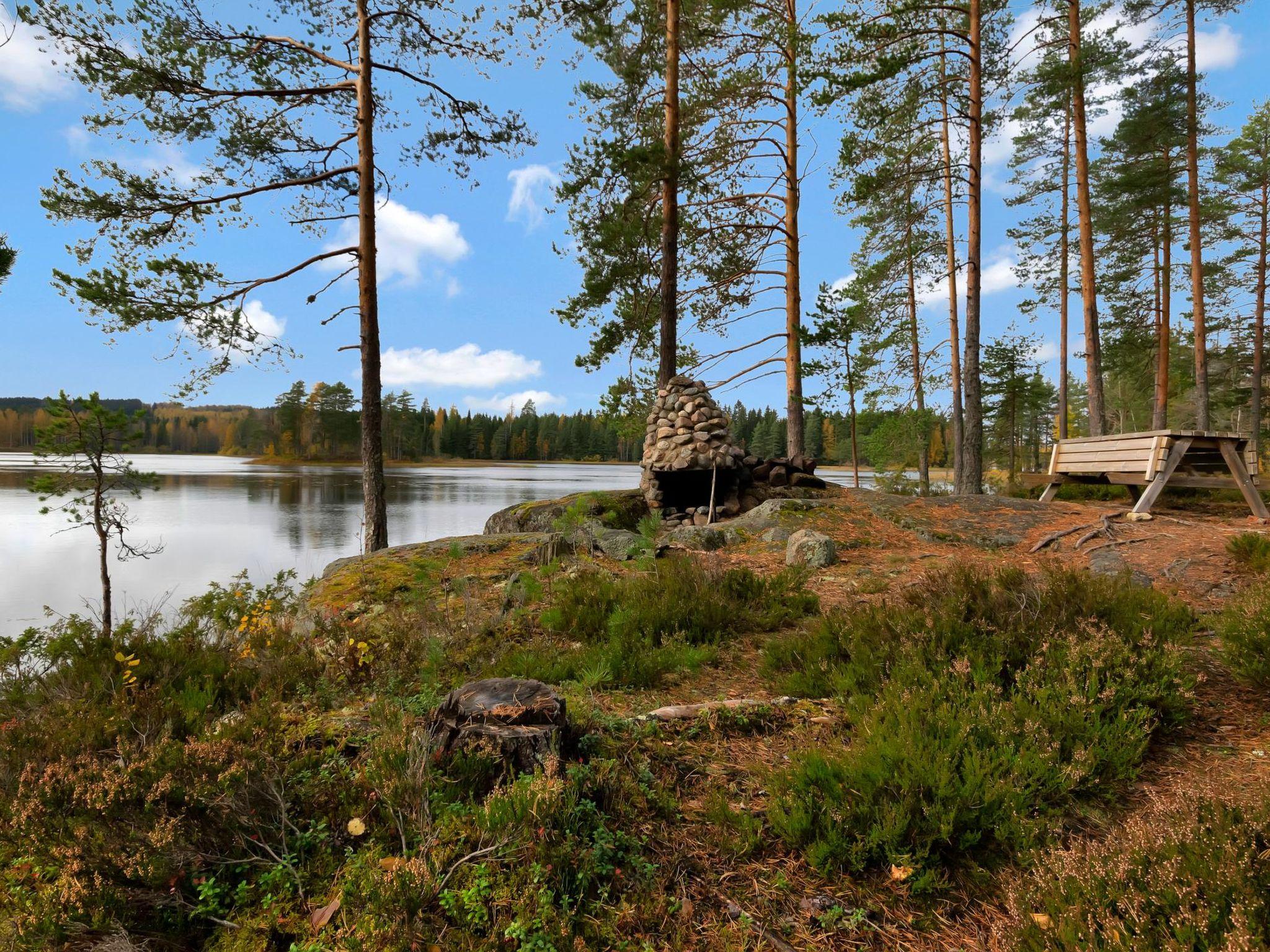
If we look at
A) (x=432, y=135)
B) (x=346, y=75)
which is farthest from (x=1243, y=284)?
(x=346, y=75)

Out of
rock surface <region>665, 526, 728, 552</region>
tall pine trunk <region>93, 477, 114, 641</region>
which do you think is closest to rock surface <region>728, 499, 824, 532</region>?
rock surface <region>665, 526, 728, 552</region>

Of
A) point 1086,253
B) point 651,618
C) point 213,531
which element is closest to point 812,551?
point 651,618

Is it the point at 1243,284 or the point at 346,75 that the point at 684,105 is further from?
the point at 1243,284

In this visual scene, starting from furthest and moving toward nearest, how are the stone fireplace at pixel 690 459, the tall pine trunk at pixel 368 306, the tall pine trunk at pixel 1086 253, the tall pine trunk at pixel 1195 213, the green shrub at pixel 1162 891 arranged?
1. the tall pine trunk at pixel 1195 213
2. the tall pine trunk at pixel 1086 253
3. the stone fireplace at pixel 690 459
4. the tall pine trunk at pixel 368 306
5. the green shrub at pixel 1162 891

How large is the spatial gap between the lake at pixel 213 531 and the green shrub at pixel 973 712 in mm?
6895

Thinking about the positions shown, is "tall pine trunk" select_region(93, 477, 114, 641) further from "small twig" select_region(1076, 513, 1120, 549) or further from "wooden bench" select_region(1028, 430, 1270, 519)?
"wooden bench" select_region(1028, 430, 1270, 519)

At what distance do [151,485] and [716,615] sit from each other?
7630 mm

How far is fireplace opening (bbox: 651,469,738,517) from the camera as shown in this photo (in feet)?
35.5

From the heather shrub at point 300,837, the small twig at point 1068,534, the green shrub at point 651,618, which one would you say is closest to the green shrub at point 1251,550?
the small twig at point 1068,534

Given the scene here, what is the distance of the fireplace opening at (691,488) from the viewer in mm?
10812

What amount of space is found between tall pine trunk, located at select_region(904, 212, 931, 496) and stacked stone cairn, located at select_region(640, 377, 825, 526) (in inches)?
288

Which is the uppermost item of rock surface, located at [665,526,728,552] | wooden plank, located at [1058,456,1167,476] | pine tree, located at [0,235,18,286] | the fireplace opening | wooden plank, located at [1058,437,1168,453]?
pine tree, located at [0,235,18,286]

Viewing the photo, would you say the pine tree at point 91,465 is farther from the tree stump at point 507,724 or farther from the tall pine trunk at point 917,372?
the tall pine trunk at point 917,372

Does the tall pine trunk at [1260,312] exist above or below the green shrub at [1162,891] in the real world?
above
